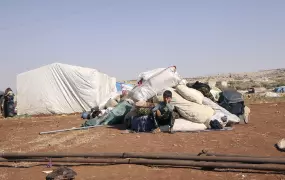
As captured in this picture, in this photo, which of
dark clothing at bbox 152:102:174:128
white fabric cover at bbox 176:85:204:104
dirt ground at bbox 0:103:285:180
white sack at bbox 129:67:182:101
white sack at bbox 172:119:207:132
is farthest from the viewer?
white sack at bbox 129:67:182:101

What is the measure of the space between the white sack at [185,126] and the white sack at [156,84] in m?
1.11

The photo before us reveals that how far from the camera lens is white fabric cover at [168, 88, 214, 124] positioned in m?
7.38

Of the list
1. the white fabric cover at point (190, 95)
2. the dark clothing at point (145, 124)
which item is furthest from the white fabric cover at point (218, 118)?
the dark clothing at point (145, 124)

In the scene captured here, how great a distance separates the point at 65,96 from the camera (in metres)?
14.7

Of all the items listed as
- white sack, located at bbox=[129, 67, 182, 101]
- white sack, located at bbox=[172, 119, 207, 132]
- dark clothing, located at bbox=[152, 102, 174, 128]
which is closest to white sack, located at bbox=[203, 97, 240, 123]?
white sack, located at bbox=[172, 119, 207, 132]

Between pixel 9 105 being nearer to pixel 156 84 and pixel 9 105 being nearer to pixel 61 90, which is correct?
pixel 61 90

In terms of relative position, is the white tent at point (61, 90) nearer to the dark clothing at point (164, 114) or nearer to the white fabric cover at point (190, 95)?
the white fabric cover at point (190, 95)

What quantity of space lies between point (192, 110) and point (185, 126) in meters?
0.45

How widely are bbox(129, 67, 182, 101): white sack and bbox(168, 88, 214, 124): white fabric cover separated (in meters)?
0.45

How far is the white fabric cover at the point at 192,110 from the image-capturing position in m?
7.38

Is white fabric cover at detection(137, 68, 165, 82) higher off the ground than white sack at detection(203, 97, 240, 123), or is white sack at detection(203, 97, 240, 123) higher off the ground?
white fabric cover at detection(137, 68, 165, 82)

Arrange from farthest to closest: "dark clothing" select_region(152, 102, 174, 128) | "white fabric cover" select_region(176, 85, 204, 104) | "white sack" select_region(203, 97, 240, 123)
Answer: "white fabric cover" select_region(176, 85, 204, 104) < "white sack" select_region(203, 97, 240, 123) < "dark clothing" select_region(152, 102, 174, 128)

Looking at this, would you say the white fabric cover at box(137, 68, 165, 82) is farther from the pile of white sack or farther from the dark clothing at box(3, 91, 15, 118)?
the dark clothing at box(3, 91, 15, 118)

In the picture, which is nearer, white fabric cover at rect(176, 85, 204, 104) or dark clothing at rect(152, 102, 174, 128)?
dark clothing at rect(152, 102, 174, 128)
